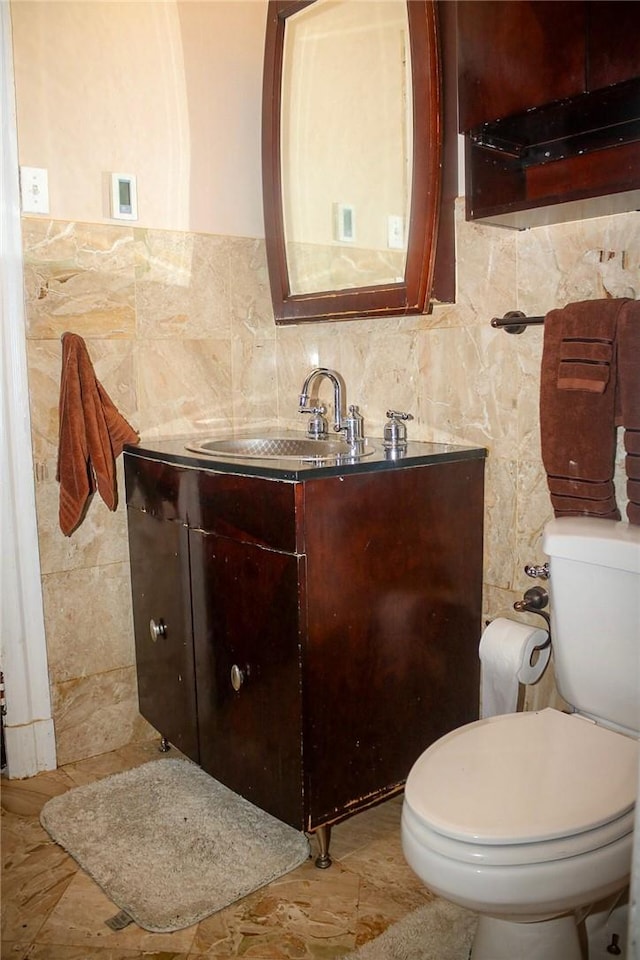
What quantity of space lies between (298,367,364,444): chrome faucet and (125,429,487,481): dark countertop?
65 millimetres

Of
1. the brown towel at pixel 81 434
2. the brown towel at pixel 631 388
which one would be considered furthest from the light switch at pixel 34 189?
the brown towel at pixel 631 388

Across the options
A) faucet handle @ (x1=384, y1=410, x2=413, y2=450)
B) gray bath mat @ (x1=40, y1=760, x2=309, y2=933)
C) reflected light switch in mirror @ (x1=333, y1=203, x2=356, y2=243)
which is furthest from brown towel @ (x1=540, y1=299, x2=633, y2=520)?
gray bath mat @ (x1=40, y1=760, x2=309, y2=933)

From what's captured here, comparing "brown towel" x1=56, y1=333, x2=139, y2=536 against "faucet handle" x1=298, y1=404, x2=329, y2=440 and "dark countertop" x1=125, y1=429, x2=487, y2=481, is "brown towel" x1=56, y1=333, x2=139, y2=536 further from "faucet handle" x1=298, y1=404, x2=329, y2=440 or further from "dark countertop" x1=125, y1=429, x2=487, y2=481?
"faucet handle" x1=298, y1=404, x2=329, y2=440

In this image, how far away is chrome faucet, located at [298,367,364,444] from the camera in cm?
196

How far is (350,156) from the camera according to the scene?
6.57ft

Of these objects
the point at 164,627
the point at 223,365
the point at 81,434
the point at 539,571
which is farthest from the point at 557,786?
the point at 223,365

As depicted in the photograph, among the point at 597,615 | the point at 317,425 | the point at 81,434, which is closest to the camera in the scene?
the point at 597,615

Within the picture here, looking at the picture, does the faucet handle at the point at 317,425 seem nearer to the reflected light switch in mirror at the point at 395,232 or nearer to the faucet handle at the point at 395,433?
the faucet handle at the point at 395,433

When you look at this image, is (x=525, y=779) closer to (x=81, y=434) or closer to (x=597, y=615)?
(x=597, y=615)

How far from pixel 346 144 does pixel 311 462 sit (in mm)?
924

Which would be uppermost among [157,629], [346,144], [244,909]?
[346,144]

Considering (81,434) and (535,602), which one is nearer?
(535,602)

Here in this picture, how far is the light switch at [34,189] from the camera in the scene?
6.34ft

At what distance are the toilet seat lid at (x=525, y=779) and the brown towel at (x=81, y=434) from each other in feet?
3.73
